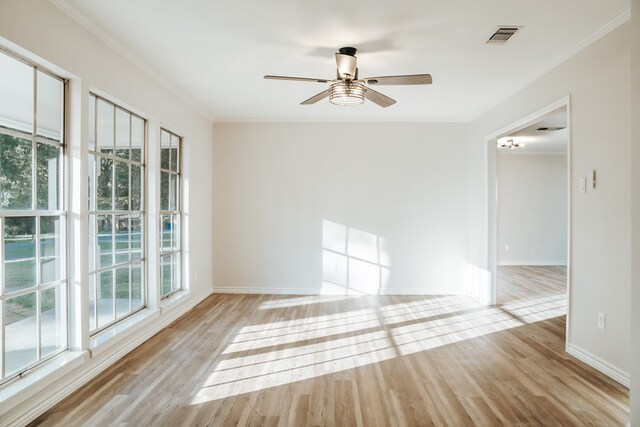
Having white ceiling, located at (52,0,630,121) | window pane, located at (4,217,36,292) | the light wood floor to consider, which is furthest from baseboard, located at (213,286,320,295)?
window pane, located at (4,217,36,292)

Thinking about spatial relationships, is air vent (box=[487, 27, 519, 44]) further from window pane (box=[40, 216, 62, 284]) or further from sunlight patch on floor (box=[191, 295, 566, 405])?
window pane (box=[40, 216, 62, 284])

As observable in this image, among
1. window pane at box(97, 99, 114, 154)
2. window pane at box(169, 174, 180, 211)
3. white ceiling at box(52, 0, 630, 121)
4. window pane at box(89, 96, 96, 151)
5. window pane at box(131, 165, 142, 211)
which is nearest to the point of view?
white ceiling at box(52, 0, 630, 121)

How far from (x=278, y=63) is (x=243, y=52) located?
38 cm

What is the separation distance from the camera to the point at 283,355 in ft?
11.4

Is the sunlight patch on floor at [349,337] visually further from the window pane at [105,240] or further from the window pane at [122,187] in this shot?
the window pane at [122,187]

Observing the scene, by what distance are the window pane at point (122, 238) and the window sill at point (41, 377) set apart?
3.29ft

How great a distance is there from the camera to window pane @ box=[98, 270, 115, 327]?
3338mm

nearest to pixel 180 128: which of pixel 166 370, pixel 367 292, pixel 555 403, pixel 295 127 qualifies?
pixel 295 127

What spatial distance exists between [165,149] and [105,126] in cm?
123

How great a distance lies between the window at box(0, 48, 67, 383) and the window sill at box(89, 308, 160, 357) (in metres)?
0.26

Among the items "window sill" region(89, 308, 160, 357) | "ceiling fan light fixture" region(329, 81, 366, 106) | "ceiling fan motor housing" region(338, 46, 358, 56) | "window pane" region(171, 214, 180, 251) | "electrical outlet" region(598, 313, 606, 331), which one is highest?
"ceiling fan motor housing" region(338, 46, 358, 56)

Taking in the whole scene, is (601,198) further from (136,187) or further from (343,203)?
(136,187)

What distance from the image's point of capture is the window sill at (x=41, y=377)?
221 centimetres

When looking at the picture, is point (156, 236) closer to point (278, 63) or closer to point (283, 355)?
point (283, 355)
